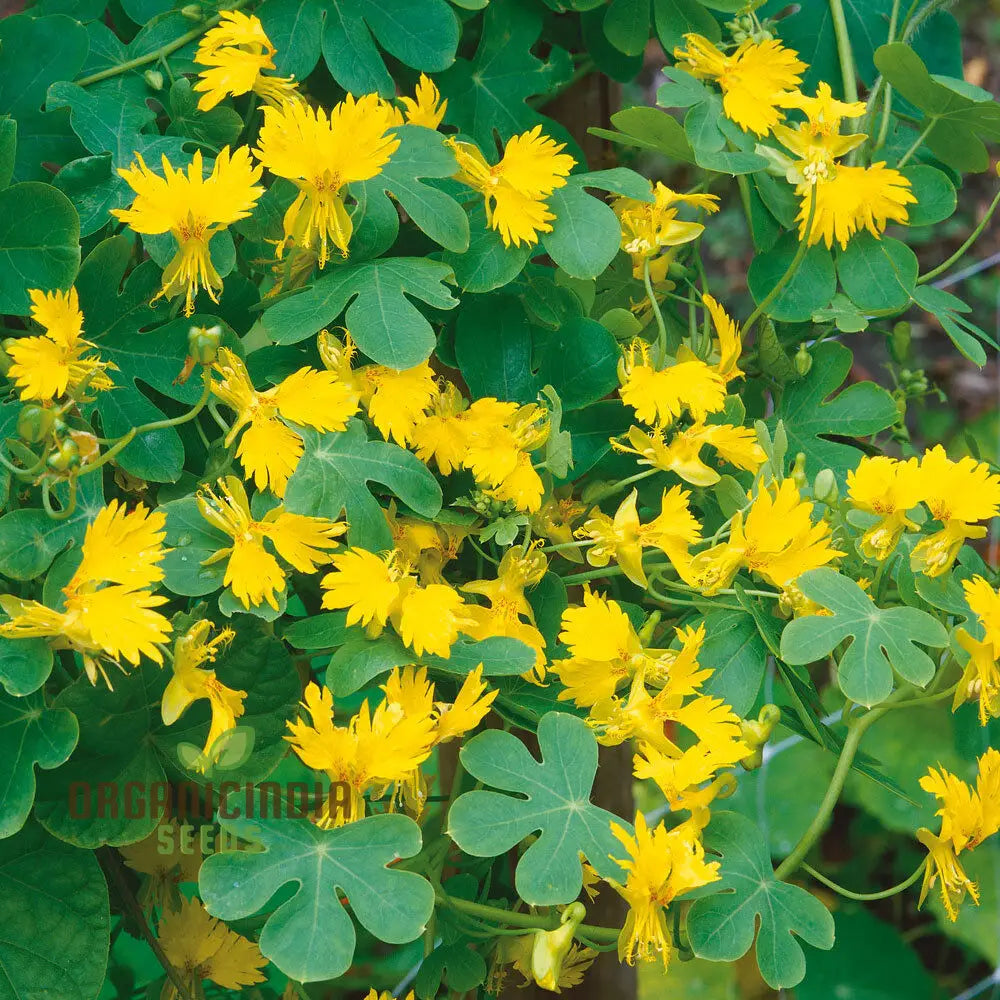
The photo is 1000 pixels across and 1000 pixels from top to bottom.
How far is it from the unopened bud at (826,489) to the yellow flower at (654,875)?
26 centimetres

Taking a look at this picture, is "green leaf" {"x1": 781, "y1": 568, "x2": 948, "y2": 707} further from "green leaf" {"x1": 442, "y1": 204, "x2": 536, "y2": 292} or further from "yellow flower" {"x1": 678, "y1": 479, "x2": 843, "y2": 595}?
"green leaf" {"x1": 442, "y1": 204, "x2": 536, "y2": 292}

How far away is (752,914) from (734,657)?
0.54 ft

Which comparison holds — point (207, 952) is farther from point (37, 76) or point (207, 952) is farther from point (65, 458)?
point (37, 76)

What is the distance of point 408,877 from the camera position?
67 centimetres

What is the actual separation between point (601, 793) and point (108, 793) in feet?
1.68

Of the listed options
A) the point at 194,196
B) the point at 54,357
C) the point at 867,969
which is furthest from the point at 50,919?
the point at 867,969

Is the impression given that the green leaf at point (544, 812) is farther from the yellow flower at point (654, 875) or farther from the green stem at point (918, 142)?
the green stem at point (918, 142)

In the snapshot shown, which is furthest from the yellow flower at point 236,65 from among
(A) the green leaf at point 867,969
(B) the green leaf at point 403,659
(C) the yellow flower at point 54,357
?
(A) the green leaf at point 867,969

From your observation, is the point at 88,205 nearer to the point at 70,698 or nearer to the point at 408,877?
the point at 70,698

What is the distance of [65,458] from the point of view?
65cm

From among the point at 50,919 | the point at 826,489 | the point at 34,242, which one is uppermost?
the point at 34,242

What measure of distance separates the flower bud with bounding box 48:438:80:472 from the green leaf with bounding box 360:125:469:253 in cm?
27

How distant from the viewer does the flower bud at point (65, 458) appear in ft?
2.14

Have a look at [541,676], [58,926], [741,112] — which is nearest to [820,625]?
[541,676]
